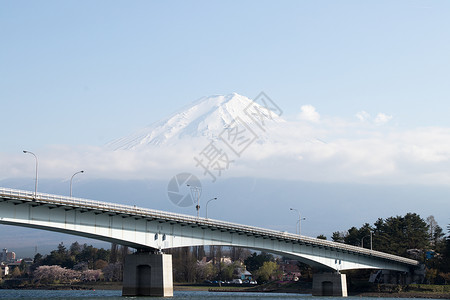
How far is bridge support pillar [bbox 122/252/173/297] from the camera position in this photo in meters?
88.9

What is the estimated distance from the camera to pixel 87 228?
8244 centimetres

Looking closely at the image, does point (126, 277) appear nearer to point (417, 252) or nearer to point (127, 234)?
point (127, 234)

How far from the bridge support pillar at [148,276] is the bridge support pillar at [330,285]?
49412 mm

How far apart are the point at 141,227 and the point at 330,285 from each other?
54.4 metres

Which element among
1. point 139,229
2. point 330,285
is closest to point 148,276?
point 139,229

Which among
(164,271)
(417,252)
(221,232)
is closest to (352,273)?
(417,252)

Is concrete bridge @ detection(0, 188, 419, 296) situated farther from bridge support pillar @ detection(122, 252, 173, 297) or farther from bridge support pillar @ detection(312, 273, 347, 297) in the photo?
bridge support pillar @ detection(312, 273, 347, 297)


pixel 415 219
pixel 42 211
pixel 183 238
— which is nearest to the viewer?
pixel 42 211

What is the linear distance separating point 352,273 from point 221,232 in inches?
3062

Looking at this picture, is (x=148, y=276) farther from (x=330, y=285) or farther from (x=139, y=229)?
(x=330, y=285)

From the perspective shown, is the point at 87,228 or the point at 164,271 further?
the point at 164,271

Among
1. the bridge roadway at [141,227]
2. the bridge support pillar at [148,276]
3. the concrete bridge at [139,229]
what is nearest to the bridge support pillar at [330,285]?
the bridge roadway at [141,227]

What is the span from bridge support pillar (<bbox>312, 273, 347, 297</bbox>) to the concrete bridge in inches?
412

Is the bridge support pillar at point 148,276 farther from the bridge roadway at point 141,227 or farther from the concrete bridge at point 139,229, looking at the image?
the bridge roadway at point 141,227
